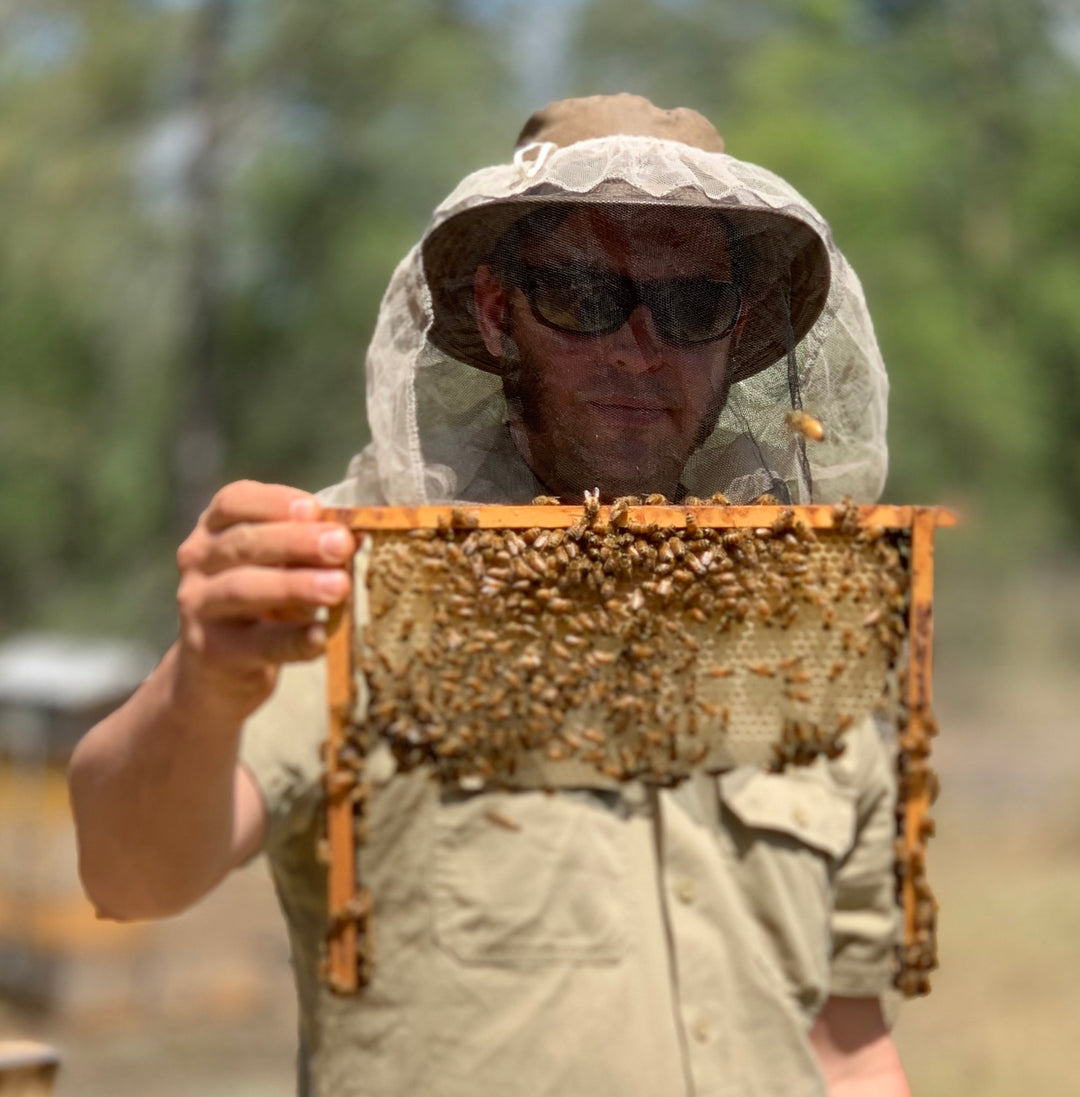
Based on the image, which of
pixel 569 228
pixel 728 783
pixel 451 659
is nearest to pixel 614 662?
pixel 451 659

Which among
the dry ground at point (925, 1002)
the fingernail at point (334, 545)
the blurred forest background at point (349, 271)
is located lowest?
the dry ground at point (925, 1002)

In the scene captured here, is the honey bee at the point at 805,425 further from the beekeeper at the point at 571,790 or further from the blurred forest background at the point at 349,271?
the blurred forest background at the point at 349,271

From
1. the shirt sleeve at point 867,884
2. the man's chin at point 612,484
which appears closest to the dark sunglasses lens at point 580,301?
the man's chin at point 612,484

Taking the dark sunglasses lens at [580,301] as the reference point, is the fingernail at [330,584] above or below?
below

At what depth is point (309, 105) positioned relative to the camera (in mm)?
14500

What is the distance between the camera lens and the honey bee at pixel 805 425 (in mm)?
2268

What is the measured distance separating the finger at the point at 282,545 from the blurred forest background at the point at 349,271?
6961mm

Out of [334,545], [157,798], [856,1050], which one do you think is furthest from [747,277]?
[856,1050]

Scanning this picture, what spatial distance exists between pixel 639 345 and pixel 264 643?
0.74 meters

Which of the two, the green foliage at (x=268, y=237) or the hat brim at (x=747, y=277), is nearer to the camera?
the hat brim at (x=747, y=277)

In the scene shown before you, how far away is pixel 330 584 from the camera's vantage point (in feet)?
6.40

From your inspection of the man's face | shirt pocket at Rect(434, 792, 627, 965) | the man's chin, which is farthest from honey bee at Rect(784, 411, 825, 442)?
shirt pocket at Rect(434, 792, 627, 965)

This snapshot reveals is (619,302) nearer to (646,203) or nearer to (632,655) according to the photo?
(646,203)

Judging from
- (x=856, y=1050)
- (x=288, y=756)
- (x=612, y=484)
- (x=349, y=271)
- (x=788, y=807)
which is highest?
(x=349, y=271)
